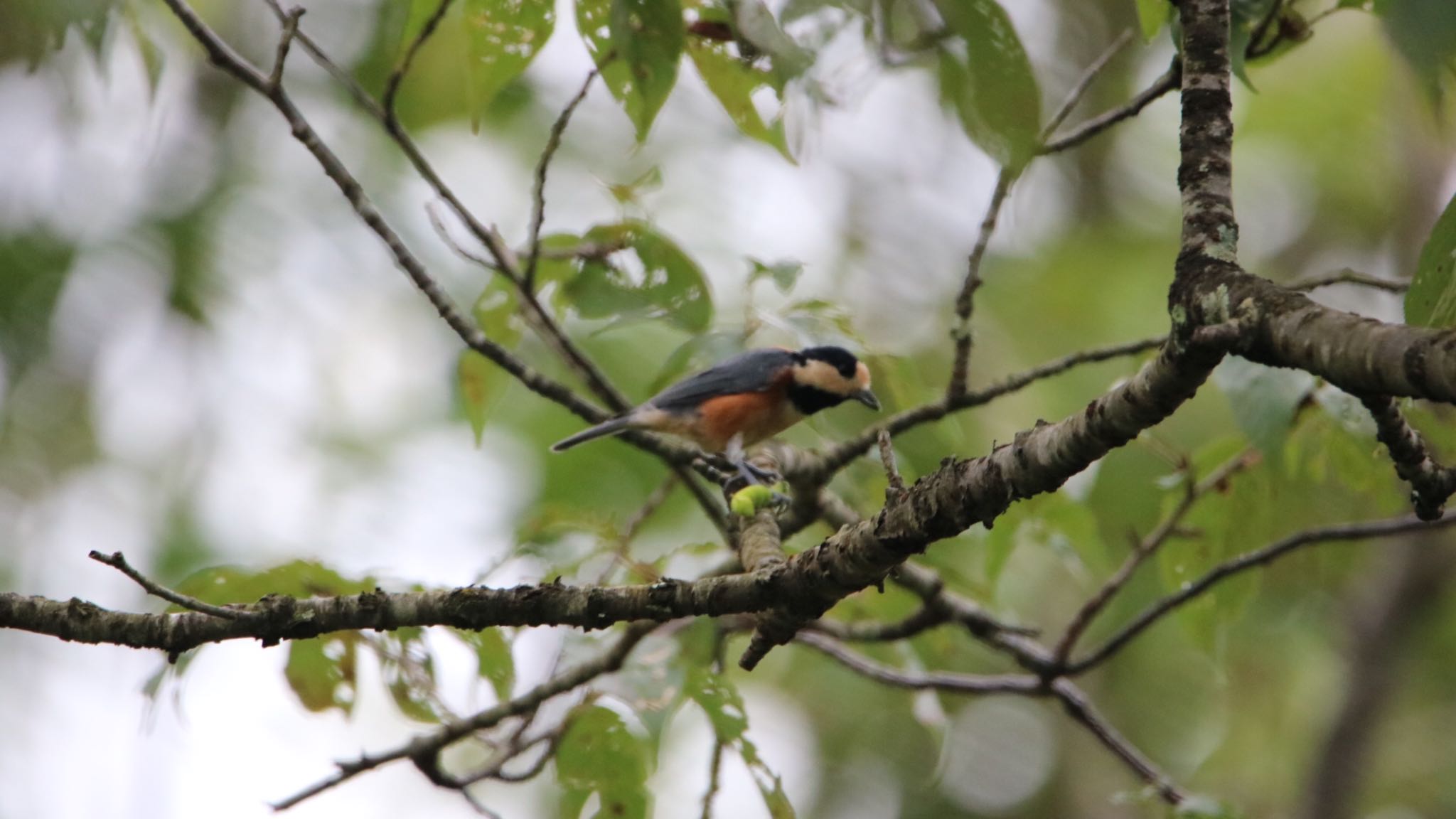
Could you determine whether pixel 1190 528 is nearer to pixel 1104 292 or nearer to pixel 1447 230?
pixel 1447 230

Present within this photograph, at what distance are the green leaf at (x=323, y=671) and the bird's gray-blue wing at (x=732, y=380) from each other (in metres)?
2.18

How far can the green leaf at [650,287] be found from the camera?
12.0 ft

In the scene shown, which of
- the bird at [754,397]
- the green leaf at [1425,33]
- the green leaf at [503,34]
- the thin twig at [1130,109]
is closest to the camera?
the green leaf at [1425,33]

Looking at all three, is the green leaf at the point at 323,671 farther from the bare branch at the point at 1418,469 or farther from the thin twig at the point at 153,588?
the bare branch at the point at 1418,469

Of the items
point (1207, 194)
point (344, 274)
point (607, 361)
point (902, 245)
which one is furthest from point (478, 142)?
point (1207, 194)

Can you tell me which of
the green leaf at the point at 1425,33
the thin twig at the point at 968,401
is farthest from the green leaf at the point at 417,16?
the green leaf at the point at 1425,33

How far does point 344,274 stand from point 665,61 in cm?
547

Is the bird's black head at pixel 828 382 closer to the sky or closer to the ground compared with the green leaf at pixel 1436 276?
closer to the sky

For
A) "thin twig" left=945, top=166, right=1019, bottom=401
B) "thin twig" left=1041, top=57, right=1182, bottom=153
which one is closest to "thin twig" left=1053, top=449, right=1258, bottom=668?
"thin twig" left=945, top=166, right=1019, bottom=401

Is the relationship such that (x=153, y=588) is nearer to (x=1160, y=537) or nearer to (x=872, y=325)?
(x=1160, y=537)

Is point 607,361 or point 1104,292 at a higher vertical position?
point 1104,292

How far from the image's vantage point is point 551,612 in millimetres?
2455

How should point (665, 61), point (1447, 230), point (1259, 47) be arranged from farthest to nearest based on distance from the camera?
point (1259, 47) < point (665, 61) < point (1447, 230)

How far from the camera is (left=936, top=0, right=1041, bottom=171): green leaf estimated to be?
170 centimetres
